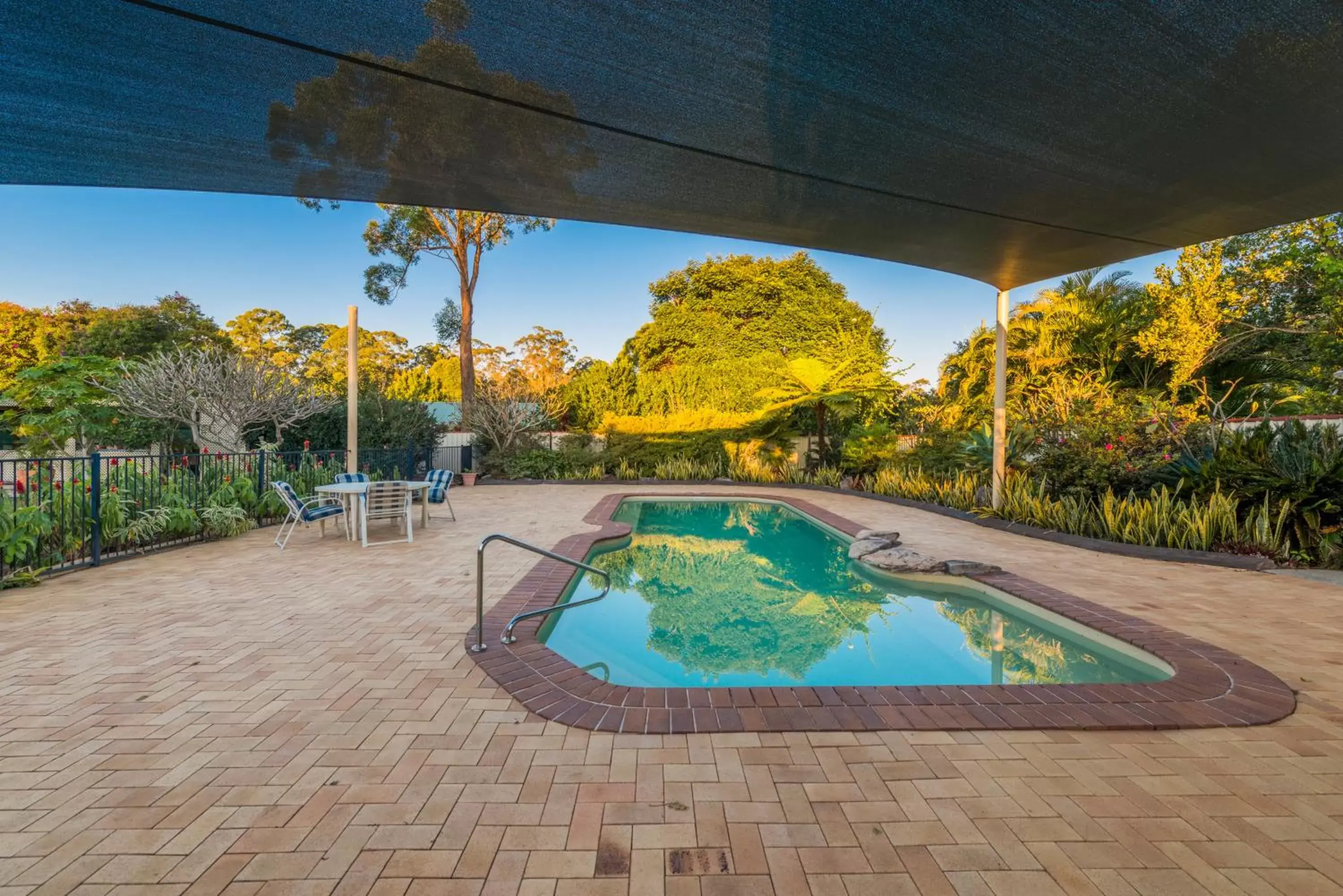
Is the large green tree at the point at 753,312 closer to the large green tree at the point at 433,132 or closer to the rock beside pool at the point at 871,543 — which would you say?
the rock beside pool at the point at 871,543

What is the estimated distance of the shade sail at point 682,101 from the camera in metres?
1.83

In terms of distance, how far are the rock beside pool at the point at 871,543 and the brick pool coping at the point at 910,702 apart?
10.4ft

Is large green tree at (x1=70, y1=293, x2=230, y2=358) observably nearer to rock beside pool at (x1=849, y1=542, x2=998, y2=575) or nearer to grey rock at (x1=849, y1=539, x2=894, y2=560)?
grey rock at (x1=849, y1=539, x2=894, y2=560)

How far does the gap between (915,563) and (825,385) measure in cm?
850

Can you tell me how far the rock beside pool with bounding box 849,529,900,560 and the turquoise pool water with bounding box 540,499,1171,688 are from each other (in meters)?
0.17

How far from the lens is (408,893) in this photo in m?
1.56

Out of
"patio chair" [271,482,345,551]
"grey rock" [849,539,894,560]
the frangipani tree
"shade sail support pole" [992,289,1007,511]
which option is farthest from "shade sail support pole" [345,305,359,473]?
"shade sail support pole" [992,289,1007,511]

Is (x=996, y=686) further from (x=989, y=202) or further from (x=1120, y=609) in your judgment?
(x=989, y=202)

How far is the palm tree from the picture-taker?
1341 cm

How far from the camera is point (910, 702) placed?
2.73 metres

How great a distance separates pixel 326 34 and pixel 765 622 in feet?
15.1

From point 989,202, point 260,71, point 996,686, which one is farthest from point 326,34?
point 996,686

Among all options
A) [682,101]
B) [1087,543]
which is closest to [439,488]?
[682,101]

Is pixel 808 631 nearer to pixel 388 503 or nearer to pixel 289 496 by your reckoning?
pixel 388 503
